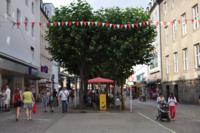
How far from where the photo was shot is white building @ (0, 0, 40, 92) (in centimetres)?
2792

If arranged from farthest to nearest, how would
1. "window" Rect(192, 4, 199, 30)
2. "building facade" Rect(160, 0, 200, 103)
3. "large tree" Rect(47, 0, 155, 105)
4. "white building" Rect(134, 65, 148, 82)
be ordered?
"white building" Rect(134, 65, 148, 82), "building facade" Rect(160, 0, 200, 103), "window" Rect(192, 4, 199, 30), "large tree" Rect(47, 0, 155, 105)

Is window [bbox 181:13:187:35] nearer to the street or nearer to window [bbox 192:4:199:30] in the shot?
window [bbox 192:4:199:30]

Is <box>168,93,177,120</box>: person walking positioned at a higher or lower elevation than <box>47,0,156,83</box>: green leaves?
lower

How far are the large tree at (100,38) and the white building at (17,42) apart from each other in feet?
10.2

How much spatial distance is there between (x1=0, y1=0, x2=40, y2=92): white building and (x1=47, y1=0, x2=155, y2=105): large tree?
122 inches

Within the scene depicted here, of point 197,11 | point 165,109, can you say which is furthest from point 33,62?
point 165,109

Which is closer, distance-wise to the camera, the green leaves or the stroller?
the stroller

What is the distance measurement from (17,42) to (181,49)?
17801 mm

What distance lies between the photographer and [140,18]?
28.3 meters

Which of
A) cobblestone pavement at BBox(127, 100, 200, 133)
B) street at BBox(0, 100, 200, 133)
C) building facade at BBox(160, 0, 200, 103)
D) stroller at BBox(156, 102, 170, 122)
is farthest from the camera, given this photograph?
building facade at BBox(160, 0, 200, 103)

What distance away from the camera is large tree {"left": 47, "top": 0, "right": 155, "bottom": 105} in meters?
27.4

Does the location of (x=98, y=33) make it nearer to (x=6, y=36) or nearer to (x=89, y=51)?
(x=89, y=51)

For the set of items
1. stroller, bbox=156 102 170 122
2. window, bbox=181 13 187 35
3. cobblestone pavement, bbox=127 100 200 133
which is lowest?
cobblestone pavement, bbox=127 100 200 133

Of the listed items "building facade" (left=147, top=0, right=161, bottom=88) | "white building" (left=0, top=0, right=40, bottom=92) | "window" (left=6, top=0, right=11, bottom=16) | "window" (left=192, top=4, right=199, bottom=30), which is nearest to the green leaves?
"white building" (left=0, top=0, right=40, bottom=92)
